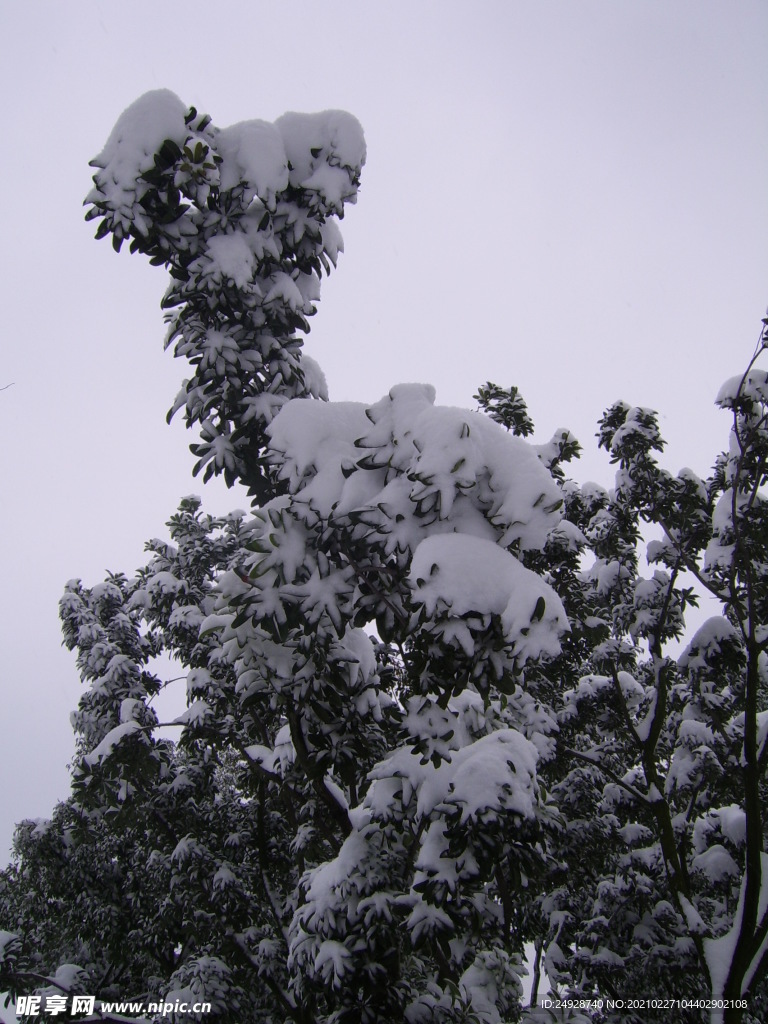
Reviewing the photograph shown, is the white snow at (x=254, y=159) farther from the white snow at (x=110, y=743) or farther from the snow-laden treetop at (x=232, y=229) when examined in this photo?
the white snow at (x=110, y=743)

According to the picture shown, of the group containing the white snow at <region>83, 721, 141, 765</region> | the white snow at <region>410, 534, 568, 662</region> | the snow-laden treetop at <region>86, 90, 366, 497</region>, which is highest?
the snow-laden treetop at <region>86, 90, 366, 497</region>

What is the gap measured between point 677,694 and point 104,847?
34.4 feet

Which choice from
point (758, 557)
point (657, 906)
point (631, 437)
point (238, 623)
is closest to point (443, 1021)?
point (238, 623)

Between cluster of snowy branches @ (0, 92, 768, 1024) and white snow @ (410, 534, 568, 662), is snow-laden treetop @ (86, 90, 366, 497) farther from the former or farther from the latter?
white snow @ (410, 534, 568, 662)

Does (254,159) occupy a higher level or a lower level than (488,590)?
higher

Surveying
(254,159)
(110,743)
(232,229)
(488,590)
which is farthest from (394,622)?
(110,743)

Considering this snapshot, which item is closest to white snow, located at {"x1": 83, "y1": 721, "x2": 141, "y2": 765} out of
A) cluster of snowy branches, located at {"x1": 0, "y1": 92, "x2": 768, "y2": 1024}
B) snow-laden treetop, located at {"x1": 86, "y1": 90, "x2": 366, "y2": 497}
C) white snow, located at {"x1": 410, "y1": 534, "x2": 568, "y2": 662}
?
cluster of snowy branches, located at {"x1": 0, "y1": 92, "x2": 768, "y2": 1024}

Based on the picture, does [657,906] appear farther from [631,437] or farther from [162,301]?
[162,301]

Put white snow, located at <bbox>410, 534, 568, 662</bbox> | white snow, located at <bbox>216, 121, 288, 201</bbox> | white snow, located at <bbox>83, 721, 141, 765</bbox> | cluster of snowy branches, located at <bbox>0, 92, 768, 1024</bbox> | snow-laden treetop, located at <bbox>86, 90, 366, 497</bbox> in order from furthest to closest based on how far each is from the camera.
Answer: white snow, located at <bbox>83, 721, 141, 765</bbox>, white snow, located at <bbox>216, 121, 288, 201</bbox>, snow-laden treetop, located at <bbox>86, 90, 366, 497</bbox>, cluster of snowy branches, located at <bbox>0, 92, 768, 1024</bbox>, white snow, located at <bbox>410, 534, 568, 662</bbox>

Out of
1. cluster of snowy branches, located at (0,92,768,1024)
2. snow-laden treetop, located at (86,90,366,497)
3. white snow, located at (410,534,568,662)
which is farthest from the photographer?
snow-laden treetop, located at (86,90,366,497)

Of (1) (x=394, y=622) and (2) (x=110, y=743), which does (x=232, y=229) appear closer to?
(1) (x=394, y=622)

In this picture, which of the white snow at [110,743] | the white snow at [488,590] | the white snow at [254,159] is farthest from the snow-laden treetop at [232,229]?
the white snow at [110,743]

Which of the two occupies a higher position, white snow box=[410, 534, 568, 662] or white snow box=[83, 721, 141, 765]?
white snow box=[83, 721, 141, 765]

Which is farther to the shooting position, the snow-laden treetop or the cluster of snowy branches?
the snow-laden treetop
